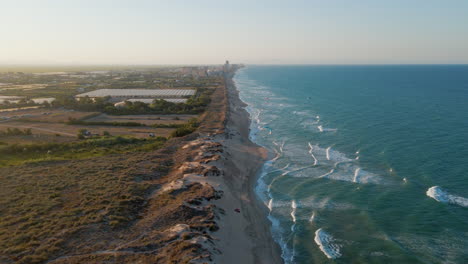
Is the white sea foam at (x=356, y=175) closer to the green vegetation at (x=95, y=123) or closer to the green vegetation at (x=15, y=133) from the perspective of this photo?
the green vegetation at (x=95, y=123)

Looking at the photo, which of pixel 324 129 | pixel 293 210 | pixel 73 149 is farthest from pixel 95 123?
pixel 293 210

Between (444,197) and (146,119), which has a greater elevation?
(146,119)

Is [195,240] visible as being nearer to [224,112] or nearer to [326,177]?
[326,177]

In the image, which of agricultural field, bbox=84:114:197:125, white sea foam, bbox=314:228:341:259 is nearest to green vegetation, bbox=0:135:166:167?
agricultural field, bbox=84:114:197:125

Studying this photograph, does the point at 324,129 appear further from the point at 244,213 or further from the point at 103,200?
the point at 103,200

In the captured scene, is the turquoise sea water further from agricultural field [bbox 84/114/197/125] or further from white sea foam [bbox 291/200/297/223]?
A: agricultural field [bbox 84/114/197/125]

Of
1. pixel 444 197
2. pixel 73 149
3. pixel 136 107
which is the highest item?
pixel 136 107
